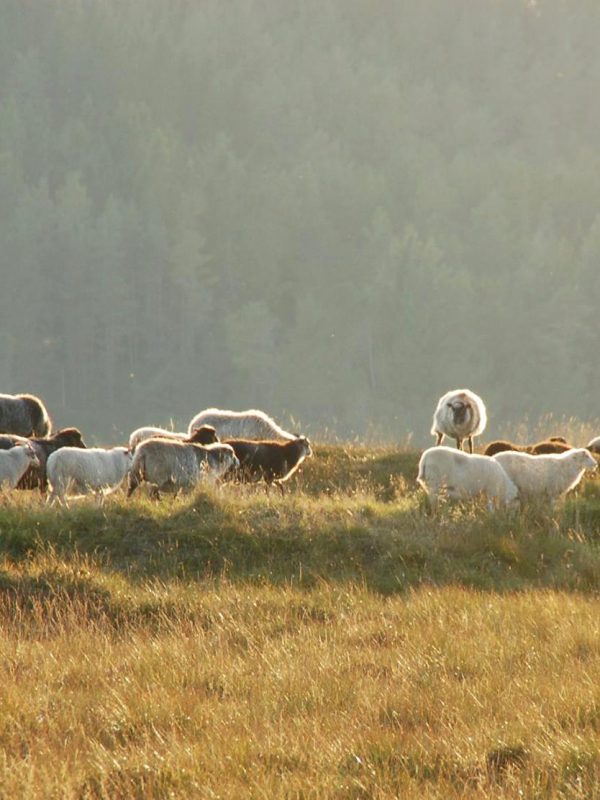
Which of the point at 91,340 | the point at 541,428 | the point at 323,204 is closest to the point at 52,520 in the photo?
the point at 541,428

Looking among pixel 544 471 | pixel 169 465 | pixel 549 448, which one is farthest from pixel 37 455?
pixel 549 448

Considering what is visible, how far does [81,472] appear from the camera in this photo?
1425cm

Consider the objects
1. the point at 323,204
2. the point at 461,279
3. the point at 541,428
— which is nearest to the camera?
the point at 541,428

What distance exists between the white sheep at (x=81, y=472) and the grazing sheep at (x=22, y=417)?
4.19 m

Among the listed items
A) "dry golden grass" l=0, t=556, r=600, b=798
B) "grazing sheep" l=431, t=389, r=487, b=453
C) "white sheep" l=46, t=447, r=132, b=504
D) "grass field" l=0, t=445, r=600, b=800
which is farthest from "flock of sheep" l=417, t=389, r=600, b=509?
"dry golden grass" l=0, t=556, r=600, b=798

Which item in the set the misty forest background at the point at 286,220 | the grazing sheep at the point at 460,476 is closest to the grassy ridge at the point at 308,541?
the grazing sheep at the point at 460,476

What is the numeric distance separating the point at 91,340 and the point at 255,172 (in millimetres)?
25244

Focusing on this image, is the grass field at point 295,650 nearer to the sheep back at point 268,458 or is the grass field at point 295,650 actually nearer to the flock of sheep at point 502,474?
the flock of sheep at point 502,474

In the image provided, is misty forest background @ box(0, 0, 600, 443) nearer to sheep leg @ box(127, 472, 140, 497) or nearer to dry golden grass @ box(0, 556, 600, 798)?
sheep leg @ box(127, 472, 140, 497)

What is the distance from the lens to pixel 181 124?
343ft

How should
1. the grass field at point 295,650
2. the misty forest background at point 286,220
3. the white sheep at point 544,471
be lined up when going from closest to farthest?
the grass field at point 295,650
the white sheep at point 544,471
the misty forest background at point 286,220

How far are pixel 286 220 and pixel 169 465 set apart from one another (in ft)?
255

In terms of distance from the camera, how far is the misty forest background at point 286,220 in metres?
77.9

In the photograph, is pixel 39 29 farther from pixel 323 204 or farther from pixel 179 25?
pixel 323 204
